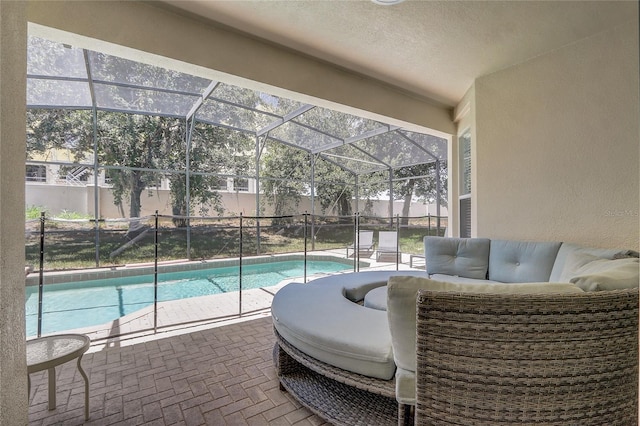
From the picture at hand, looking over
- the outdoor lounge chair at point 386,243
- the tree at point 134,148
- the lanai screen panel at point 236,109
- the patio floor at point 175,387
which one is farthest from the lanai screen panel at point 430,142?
→ the tree at point 134,148

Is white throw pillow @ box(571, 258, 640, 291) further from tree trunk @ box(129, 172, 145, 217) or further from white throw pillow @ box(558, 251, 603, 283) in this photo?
tree trunk @ box(129, 172, 145, 217)

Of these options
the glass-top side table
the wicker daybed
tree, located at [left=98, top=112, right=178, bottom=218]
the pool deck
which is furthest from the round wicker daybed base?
tree, located at [left=98, top=112, right=178, bottom=218]

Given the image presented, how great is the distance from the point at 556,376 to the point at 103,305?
5.79m

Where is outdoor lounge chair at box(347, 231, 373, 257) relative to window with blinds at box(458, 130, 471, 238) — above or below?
below

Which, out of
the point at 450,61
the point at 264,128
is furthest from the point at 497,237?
the point at 264,128

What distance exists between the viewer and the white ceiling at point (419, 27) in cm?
203

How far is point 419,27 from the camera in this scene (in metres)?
2.27

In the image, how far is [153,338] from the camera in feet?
8.52

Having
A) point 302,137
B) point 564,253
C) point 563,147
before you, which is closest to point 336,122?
point 302,137

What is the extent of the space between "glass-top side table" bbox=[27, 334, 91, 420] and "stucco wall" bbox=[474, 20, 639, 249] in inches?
149

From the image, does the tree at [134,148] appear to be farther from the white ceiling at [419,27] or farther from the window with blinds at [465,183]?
the window with blinds at [465,183]

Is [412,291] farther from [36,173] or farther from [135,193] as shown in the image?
[36,173]

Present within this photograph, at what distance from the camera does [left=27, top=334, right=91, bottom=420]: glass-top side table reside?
4.62 feet

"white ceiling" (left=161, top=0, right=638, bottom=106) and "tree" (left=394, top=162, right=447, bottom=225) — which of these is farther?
"tree" (left=394, top=162, right=447, bottom=225)
